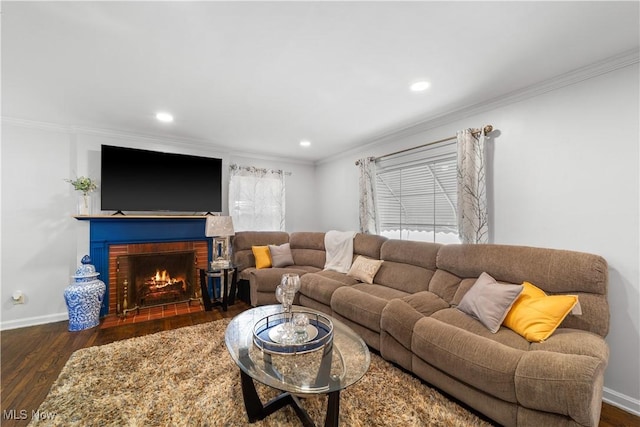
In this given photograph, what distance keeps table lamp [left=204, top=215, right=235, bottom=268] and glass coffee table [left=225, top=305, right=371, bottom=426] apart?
2.04 m

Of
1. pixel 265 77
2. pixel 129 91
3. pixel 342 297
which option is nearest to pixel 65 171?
pixel 129 91

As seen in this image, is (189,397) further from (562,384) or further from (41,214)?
(41,214)

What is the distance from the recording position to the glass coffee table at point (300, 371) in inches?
54.1

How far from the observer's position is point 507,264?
225cm

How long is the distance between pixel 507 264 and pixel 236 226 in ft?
12.7

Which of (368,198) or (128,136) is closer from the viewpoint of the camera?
(128,136)

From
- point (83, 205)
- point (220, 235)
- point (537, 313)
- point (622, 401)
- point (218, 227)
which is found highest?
point (83, 205)

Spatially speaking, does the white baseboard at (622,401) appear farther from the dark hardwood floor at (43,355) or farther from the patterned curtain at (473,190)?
the patterned curtain at (473,190)

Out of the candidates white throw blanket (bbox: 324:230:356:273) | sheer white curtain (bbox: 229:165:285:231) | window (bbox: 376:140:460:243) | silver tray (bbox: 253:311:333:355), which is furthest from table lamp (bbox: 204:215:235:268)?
window (bbox: 376:140:460:243)

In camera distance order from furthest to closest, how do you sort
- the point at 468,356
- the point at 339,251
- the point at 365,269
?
1. the point at 339,251
2. the point at 365,269
3. the point at 468,356

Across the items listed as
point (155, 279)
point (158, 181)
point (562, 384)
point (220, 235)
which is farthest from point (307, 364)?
point (158, 181)

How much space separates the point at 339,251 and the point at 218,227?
5.98 ft

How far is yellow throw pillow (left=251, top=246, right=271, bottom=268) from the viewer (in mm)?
4102

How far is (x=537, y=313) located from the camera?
6.01ft
